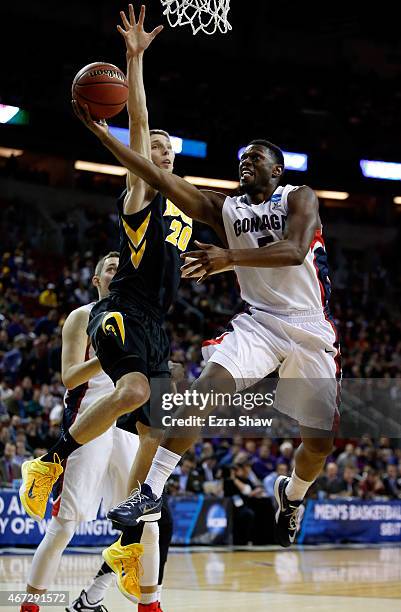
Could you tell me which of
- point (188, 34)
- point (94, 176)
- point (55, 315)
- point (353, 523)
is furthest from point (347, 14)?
point (353, 523)

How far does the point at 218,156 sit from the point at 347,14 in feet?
23.6

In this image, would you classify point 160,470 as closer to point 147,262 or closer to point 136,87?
point 147,262

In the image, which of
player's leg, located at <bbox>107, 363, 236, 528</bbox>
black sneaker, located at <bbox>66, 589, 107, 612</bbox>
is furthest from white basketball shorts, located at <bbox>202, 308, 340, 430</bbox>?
black sneaker, located at <bbox>66, 589, 107, 612</bbox>

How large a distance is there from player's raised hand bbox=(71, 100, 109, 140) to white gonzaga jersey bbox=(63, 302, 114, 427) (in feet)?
4.82

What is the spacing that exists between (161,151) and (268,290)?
1250 mm

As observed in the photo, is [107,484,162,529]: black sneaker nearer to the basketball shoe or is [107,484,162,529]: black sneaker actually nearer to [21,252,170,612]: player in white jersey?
[21,252,170,612]: player in white jersey

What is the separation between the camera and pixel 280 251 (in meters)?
5.43

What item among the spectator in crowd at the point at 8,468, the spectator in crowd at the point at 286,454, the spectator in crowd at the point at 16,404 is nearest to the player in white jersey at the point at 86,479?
the spectator in crowd at the point at 8,468

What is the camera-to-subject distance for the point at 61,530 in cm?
632

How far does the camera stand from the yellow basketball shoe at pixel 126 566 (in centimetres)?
568

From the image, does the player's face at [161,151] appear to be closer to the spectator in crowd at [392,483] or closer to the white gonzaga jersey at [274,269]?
the white gonzaga jersey at [274,269]

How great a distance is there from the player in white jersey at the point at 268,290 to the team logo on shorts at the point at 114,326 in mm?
574

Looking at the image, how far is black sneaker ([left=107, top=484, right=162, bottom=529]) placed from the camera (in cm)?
520

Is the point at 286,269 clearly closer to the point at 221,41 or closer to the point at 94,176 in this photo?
the point at 94,176
